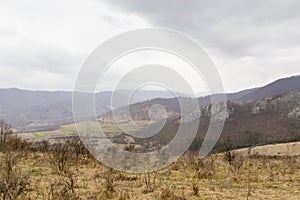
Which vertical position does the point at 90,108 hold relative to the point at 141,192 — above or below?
above

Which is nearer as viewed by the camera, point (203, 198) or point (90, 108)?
point (203, 198)

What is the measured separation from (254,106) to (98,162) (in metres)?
95.1

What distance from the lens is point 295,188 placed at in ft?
44.5

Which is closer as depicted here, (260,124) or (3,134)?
(3,134)

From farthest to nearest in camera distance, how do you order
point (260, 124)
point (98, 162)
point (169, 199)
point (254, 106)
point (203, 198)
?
1. point (254, 106)
2. point (260, 124)
3. point (98, 162)
4. point (203, 198)
5. point (169, 199)

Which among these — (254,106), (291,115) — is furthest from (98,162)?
(254,106)

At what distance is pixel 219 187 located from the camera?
1335cm

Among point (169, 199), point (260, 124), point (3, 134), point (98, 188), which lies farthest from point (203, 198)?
point (260, 124)

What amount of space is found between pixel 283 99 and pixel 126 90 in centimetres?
10895

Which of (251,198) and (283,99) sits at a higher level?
(283,99)

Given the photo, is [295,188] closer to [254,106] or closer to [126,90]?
[126,90]

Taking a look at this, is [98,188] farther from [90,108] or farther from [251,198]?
[251,198]

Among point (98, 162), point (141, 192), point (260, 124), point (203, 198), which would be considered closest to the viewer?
point (203, 198)

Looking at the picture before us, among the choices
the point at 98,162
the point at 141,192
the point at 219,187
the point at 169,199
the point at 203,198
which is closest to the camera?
the point at 169,199
